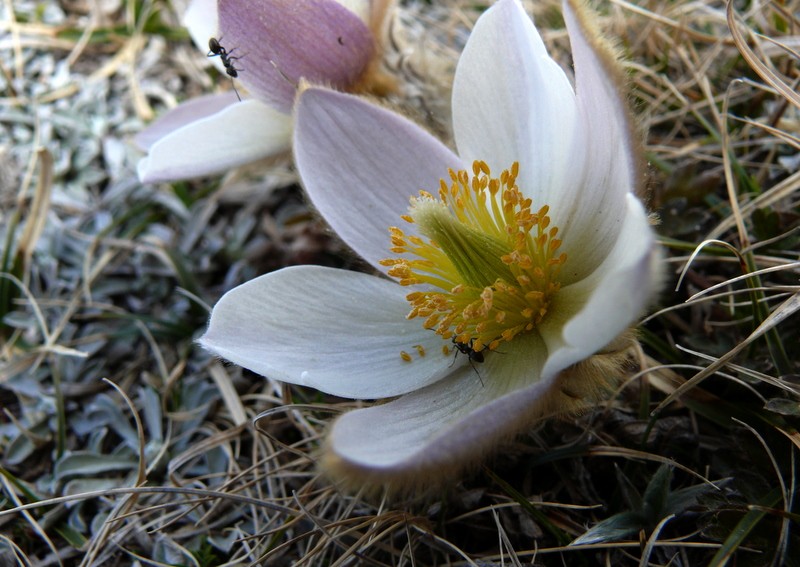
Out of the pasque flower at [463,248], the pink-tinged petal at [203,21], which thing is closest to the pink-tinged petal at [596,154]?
the pasque flower at [463,248]

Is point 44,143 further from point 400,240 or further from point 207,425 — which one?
point 400,240

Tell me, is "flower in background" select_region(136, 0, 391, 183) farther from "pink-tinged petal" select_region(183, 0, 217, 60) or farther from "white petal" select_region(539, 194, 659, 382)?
"white petal" select_region(539, 194, 659, 382)

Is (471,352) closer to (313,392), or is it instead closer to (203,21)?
(313,392)

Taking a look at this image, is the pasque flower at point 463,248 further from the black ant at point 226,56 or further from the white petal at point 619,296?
the black ant at point 226,56

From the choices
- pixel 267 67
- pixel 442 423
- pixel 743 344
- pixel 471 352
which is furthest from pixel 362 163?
pixel 743 344

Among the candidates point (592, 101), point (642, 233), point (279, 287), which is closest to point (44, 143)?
point (279, 287)

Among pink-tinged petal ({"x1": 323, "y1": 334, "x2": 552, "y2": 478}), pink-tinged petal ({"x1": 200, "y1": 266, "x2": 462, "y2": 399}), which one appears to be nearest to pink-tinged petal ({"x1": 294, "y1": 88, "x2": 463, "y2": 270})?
pink-tinged petal ({"x1": 200, "y1": 266, "x2": 462, "y2": 399})
